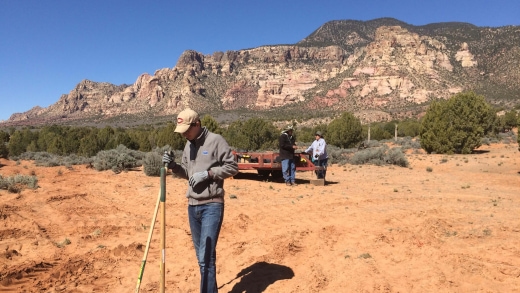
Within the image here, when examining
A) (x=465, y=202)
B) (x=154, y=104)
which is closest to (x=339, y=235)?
(x=465, y=202)

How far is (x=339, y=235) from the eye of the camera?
657 cm

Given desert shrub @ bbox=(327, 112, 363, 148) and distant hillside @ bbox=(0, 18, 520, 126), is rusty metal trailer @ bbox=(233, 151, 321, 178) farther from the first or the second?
distant hillside @ bbox=(0, 18, 520, 126)

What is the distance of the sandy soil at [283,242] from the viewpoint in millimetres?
4746

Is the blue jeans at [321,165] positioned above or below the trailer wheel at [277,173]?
above

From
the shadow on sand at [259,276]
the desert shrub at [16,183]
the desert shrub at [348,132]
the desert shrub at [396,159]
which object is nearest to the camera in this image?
the shadow on sand at [259,276]

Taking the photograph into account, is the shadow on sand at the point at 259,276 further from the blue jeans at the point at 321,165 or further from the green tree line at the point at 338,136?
the green tree line at the point at 338,136

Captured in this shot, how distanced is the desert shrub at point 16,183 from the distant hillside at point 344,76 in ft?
275

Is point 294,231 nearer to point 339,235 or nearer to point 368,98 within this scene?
point 339,235

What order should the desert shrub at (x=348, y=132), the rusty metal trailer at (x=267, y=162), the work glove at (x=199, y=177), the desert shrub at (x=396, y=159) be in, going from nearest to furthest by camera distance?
the work glove at (x=199, y=177) < the rusty metal trailer at (x=267, y=162) < the desert shrub at (x=396, y=159) < the desert shrub at (x=348, y=132)

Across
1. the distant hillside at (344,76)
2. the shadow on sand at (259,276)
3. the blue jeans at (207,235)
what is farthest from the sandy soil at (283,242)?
the distant hillside at (344,76)

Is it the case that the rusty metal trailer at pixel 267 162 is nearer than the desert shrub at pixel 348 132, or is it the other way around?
the rusty metal trailer at pixel 267 162

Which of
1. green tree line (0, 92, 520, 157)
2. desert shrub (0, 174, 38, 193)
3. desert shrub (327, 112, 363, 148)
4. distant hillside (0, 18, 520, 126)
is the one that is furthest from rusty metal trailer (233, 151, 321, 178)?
distant hillside (0, 18, 520, 126)

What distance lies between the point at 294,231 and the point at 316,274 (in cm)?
193

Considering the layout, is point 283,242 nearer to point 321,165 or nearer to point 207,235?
point 207,235
